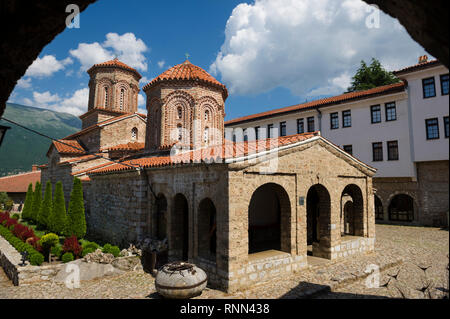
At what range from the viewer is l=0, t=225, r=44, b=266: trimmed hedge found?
29.9 feet

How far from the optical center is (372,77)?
28.6 metres

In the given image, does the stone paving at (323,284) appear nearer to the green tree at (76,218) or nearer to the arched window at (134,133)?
the green tree at (76,218)

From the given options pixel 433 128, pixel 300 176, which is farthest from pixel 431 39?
pixel 433 128

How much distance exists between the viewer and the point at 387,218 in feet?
64.0

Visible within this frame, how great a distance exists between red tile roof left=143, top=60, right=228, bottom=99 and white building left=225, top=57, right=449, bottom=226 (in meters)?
10.7

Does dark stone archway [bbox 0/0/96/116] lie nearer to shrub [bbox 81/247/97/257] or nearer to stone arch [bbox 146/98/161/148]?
shrub [bbox 81/247/97/257]

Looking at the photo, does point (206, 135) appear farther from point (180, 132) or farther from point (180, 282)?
point (180, 282)

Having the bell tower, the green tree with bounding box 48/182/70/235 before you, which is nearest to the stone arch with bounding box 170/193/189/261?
the green tree with bounding box 48/182/70/235

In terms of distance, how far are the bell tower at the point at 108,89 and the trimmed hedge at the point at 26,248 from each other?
10.6 meters

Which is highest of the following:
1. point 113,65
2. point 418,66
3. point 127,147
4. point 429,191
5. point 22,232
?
point 113,65

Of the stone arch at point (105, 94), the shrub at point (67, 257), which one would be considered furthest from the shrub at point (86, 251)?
the stone arch at point (105, 94)

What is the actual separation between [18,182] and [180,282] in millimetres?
33495

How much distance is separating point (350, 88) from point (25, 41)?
3266 centimetres

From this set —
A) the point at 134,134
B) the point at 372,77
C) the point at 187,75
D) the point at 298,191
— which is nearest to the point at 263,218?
the point at 298,191
